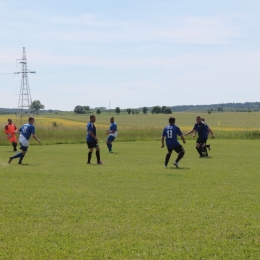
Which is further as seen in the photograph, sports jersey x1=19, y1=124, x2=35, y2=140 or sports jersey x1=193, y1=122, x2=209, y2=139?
sports jersey x1=193, y1=122, x2=209, y2=139

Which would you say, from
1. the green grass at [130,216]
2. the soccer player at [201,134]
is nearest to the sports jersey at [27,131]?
the green grass at [130,216]

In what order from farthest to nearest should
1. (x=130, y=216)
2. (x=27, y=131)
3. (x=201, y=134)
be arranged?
(x=201, y=134) < (x=27, y=131) < (x=130, y=216)

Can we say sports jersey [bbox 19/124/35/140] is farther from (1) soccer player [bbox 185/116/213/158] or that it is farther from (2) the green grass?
(1) soccer player [bbox 185/116/213/158]

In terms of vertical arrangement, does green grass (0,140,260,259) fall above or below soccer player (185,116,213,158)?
below

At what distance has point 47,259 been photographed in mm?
6020

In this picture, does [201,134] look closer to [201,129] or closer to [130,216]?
[201,129]

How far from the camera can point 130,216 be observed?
8.36 m

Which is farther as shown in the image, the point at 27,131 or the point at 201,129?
the point at 201,129

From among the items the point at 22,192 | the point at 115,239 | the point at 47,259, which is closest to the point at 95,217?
the point at 115,239

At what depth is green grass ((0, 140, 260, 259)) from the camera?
638cm

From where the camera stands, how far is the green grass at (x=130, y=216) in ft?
20.9

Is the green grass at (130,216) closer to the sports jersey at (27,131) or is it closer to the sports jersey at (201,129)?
the sports jersey at (27,131)

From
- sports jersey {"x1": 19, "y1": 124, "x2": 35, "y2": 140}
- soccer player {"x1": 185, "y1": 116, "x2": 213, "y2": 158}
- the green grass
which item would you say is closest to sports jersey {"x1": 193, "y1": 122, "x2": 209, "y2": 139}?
soccer player {"x1": 185, "y1": 116, "x2": 213, "y2": 158}

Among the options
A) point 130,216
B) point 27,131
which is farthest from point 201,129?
point 130,216
